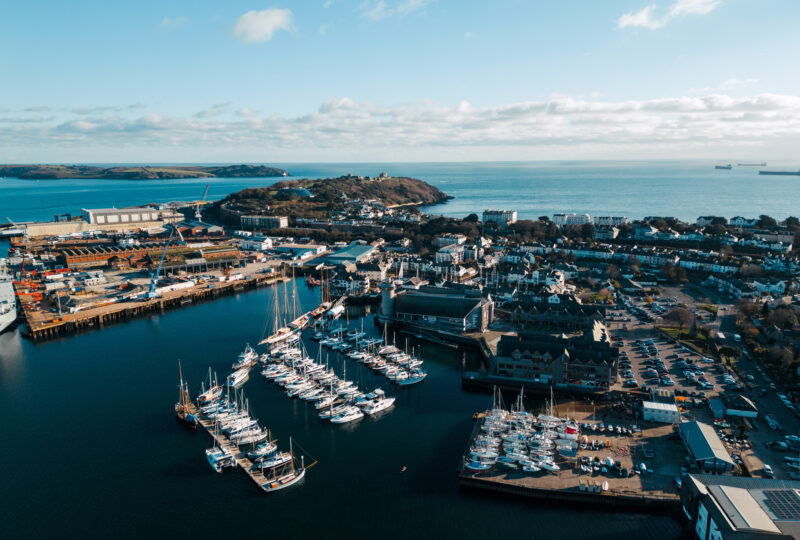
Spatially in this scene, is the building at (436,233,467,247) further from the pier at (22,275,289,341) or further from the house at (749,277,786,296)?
the house at (749,277,786,296)

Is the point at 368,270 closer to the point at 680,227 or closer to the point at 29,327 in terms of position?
the point at 29,327

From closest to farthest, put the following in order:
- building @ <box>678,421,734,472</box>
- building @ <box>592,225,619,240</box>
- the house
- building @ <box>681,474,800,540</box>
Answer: building @ <box>681,474,800,540</box>
building @ <box>678,421,734,472</box>
the house
building @ <box>592,225,619,240</box>

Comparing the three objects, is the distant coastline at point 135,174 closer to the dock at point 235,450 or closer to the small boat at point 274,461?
the dock at point 235,450

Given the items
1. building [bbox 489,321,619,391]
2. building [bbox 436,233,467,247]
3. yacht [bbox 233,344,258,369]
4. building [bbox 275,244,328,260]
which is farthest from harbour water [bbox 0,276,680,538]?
building [bbox 436,233,467,247]

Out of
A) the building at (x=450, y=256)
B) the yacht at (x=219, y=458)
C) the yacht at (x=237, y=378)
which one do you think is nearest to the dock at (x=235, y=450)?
the yacht at (x=219, y=458)

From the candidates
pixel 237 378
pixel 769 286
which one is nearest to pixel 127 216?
pixel 237 378
